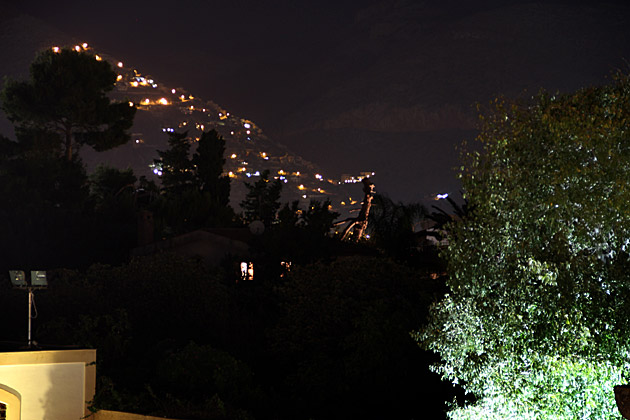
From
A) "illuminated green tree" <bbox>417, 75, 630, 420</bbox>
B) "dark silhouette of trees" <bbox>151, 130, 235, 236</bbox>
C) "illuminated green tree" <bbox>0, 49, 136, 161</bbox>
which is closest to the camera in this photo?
"illuminated green tree" <bbox>417, 75, 630, 420</bbox>

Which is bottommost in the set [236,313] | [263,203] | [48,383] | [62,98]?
[48,383]

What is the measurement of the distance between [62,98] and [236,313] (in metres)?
30.0

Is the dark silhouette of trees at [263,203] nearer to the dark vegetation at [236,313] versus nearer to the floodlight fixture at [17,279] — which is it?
the dark vegetation at [236,313]

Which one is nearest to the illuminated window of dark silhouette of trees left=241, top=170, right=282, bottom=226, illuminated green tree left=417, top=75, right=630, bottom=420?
dark silhouette of trees left=241, top=170, right=282, bottom=226

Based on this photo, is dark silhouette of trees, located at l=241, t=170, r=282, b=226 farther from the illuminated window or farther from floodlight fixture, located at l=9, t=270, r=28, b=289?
floodlight fixture, located at l=9, t=270, r=28, b=289

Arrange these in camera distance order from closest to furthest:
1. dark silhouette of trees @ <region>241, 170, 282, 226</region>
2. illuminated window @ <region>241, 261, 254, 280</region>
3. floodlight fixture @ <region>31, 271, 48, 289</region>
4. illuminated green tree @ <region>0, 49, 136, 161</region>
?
floodlight fixture @ <region>31, 271, 48, 289</region> < illuminated window @ <region>241, 261, 254, 280</region> < illuminated green tree @ <region>0, 49, 136, 161</region> < dark silhouette of trees @ <region>241, 170, 282, 226</region>

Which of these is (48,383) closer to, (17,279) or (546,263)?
(17,279)

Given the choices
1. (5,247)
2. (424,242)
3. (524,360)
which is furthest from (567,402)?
(5,247)

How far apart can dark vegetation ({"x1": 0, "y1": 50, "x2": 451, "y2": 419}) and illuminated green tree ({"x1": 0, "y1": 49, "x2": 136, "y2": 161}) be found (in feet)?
18.9

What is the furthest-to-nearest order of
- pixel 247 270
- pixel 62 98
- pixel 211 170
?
pixel 211 170, pixel 62 98, pixel 247 270

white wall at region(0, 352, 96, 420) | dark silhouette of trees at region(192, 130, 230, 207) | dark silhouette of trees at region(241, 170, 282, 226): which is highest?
dark silhouette of trees at region(192, 130, 230, 207)

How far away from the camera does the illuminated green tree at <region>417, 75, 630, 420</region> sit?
42.9 ft

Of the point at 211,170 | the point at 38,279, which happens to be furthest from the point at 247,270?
the point at 211,170

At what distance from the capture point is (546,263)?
1348 cm
